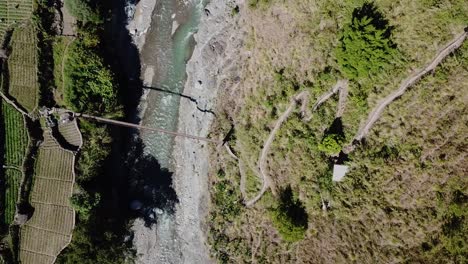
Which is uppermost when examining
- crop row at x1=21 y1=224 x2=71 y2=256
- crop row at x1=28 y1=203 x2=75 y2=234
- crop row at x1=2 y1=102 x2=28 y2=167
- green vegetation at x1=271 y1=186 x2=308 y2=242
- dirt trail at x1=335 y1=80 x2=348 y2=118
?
dirt trail at x1=335 y1=80 x2=348 y2=118

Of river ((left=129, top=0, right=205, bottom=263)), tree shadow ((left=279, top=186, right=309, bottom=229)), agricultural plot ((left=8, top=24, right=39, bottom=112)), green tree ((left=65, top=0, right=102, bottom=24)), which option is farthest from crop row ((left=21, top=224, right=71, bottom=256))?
tree shadow ((left=279, top=186, right=309, bottom=229))

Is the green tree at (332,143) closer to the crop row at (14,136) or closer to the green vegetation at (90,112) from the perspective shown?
the green vegetation at (90,112)

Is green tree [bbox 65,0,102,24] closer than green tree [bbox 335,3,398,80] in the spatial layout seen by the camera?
No

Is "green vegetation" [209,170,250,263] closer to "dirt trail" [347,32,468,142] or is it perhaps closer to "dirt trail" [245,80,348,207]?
"dirt trail" [245,80,348,207]

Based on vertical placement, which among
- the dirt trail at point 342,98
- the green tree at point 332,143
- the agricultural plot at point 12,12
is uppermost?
the agricultural plot at point 12,12

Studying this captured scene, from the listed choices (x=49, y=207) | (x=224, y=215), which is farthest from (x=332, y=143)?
(x=49, y=207)

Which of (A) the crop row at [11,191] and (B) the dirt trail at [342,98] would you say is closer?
(B) the dirt trail at [342,98]

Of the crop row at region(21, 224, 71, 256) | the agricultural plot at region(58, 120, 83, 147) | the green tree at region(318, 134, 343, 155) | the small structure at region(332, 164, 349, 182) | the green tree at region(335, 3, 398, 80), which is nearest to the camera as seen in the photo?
the green tree at region(335, 3, 398, 80)

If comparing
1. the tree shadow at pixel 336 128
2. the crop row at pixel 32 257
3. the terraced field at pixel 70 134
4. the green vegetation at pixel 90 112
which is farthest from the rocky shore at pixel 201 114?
the crop row at pixel 32 257
